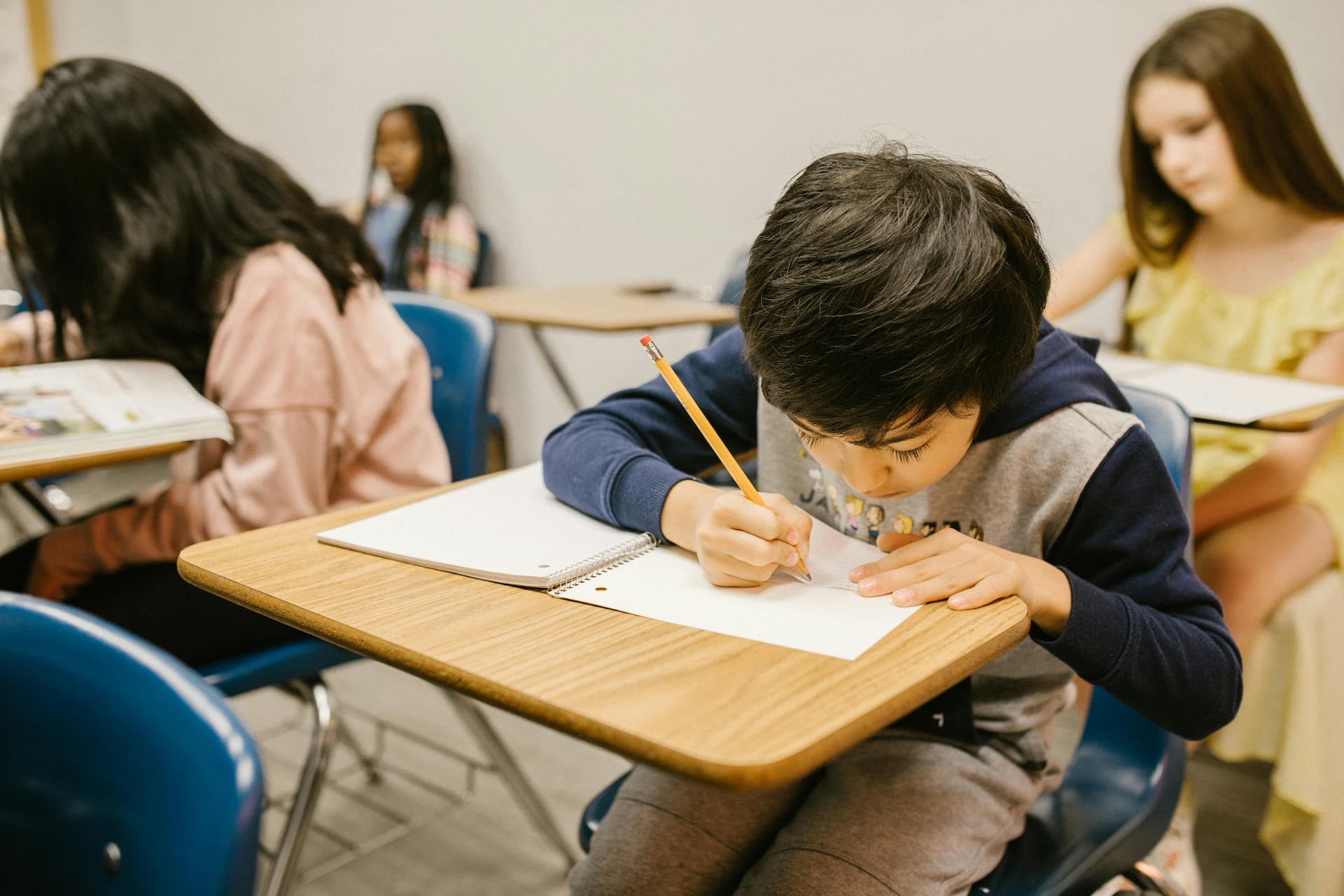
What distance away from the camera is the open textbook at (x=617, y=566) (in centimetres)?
67

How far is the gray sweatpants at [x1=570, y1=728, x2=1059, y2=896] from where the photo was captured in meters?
0.78

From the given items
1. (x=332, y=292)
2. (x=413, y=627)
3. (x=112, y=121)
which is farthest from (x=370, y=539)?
(x=112, y=121)

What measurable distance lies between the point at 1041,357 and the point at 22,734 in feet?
2.50

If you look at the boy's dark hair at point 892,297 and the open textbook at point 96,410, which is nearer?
the boy's dark hair at point 892,297

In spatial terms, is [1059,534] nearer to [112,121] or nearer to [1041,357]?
[1041,357]

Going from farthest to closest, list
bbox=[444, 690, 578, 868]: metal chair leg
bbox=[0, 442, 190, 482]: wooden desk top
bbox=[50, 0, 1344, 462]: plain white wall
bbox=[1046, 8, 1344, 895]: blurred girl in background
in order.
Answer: bbox=[50, 0, 1344, 462]: plain white wall → bbox=[1046, 8, 1344, 895]: blurred girl in background → bbox=[444, 690, 578, 868]: metal chair leg → bbox=[0, 442, 190, 482]: wooden desk top

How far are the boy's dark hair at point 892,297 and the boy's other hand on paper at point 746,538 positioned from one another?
0.24 ft

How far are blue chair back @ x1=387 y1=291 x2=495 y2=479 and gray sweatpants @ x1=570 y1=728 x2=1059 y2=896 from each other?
713mm

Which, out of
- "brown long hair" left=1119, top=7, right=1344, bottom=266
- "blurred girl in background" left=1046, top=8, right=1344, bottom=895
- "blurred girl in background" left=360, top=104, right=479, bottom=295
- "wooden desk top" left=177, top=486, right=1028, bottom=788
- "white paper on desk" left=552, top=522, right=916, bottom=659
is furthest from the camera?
"blurred girl in background" left=360, top=104, right=479, bottom=295

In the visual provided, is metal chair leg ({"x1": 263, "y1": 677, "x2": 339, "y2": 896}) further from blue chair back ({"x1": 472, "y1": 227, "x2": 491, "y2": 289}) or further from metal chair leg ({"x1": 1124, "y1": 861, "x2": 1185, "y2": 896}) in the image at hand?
blue chair back ({"x1": 472, "y1": 227, "x2": 491, "y2": 289})

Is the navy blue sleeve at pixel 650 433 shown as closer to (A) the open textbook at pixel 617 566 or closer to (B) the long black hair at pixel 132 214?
(A) the open textbook at pixel 617 566

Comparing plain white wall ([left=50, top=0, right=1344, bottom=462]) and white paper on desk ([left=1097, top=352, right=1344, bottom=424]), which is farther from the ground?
plain white wall ([left=50, top=0, right=1344, bottom=462])

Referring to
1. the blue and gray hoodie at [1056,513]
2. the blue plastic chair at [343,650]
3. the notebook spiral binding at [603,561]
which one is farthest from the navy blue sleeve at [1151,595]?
the blue plastic chair at [343,650]

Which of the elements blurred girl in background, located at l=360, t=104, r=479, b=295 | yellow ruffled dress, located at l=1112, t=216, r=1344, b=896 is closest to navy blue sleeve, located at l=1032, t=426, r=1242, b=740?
yellow ruffled dress, located at l=1112, t=216, r=1344, b=896
